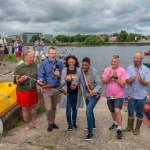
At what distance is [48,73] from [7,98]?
1.21 m

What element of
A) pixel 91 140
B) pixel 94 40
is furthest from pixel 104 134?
pixel 94 40

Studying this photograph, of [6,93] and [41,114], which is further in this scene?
[41,114]

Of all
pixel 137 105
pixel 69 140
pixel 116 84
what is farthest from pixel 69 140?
pixel 137 105

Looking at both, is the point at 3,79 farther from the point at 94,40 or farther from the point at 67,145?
the point at 94,40

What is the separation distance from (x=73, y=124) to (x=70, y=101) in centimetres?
70

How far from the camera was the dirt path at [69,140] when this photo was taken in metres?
5.22

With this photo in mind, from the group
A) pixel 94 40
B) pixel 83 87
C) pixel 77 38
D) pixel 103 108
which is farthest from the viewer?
pixel 77 38

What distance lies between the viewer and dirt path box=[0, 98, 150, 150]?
5223 mm

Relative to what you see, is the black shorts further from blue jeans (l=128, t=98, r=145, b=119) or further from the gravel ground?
the gravel ground

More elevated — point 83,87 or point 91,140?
point 83,87

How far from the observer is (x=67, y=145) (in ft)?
17.4

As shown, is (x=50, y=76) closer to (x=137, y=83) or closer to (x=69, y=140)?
(x=69, y=140)

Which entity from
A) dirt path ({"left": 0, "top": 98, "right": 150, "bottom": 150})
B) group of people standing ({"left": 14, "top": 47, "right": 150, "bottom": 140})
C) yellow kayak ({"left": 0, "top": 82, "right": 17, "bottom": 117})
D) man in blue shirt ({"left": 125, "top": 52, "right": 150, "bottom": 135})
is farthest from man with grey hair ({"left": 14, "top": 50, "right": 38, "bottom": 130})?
man in blue shirt ({"left": 125, "top": 52, "right": 150, "bottom": 135})

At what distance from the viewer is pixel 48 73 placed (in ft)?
19.5
